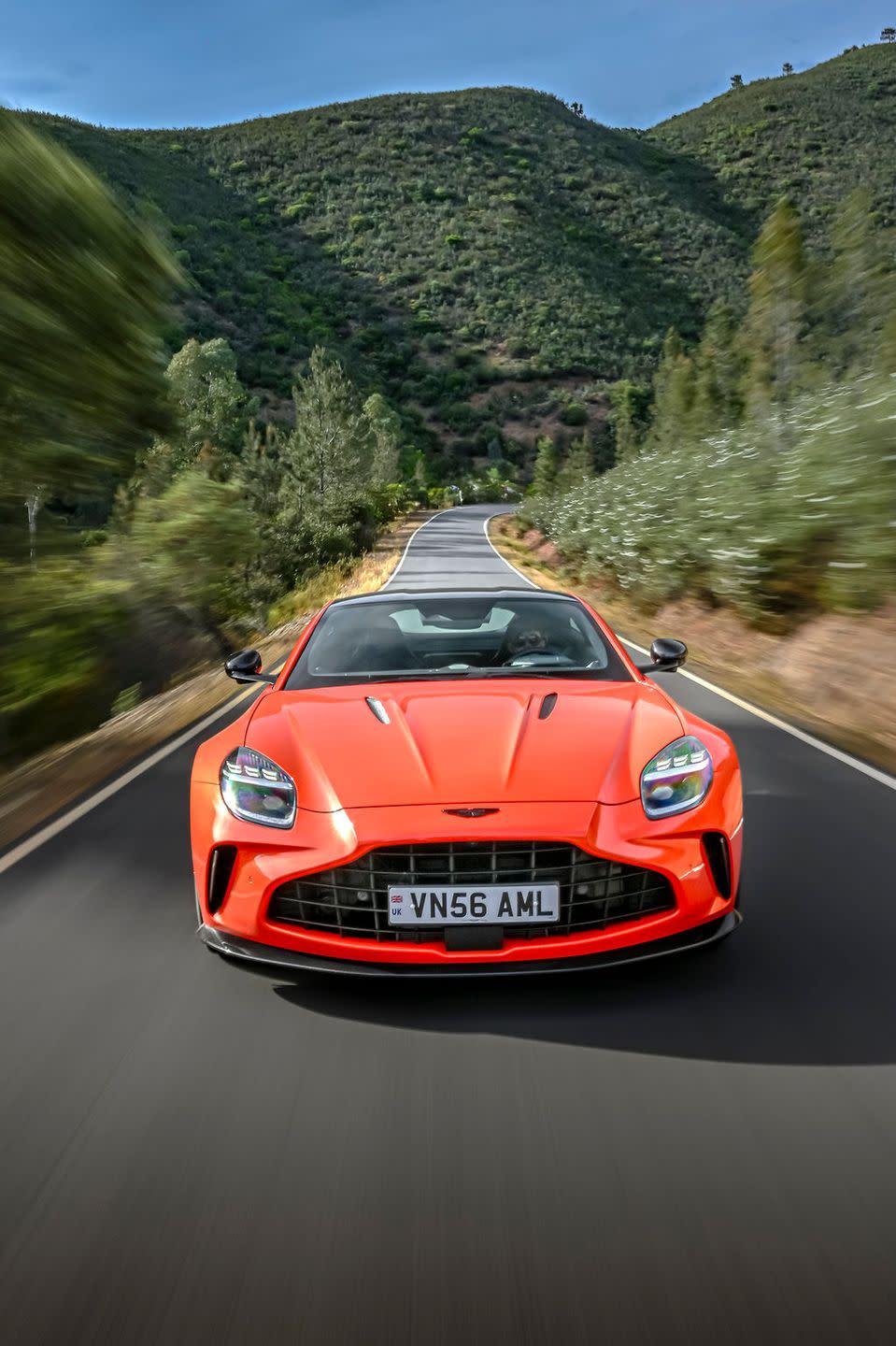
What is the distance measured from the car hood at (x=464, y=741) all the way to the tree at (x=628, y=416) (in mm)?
63421

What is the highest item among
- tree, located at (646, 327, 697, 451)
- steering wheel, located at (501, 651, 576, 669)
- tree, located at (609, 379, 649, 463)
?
steering wheel, located at (501, 651, 576, 669)

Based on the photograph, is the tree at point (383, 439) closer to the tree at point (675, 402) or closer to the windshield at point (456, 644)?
the tree at point (675, 402)

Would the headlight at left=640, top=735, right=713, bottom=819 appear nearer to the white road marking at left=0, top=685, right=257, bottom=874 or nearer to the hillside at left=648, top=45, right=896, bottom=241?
the white road marking at left=0, top=685, right=257, bottom=874

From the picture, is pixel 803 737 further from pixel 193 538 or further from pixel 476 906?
pixel 193 538

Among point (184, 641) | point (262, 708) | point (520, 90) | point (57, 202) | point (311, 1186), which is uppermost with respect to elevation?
point (520, 90)

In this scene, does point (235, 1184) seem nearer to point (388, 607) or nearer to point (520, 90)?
point (388, 607)

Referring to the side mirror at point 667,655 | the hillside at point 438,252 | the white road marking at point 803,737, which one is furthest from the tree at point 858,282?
the hillside at point 438,252

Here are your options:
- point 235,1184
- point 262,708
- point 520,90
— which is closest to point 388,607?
point 262,708

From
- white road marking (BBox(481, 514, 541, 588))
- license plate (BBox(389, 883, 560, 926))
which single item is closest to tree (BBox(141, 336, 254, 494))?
white road marking (BBox(481, 514, 541, 588))

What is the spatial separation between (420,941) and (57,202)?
7077 mm

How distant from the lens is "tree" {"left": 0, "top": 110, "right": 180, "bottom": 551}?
8172 mm

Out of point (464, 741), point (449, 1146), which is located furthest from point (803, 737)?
point (449, 1146)

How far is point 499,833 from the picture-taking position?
3375 millimetres

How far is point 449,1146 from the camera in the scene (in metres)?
2.69
